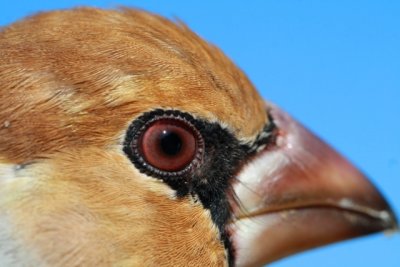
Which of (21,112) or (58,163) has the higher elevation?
(21,112)

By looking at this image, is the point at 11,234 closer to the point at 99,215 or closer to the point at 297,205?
A: the point at 99,215

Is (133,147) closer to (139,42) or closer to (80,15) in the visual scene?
(139,42)

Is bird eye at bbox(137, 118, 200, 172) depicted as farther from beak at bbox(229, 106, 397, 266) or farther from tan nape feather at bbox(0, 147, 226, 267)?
beak at bbox(229, 106, 397, 266)

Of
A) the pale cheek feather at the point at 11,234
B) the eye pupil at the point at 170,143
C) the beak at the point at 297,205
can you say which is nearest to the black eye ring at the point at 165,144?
the eye pupil at the point at 170,143

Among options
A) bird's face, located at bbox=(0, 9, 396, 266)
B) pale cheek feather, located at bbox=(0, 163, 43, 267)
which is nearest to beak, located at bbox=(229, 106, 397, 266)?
bird's face, located at bbox=(0, 9, 396, 266)

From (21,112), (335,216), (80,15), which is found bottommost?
(335,216)

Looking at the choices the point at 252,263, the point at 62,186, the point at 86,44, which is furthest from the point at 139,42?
the point at 252,263
